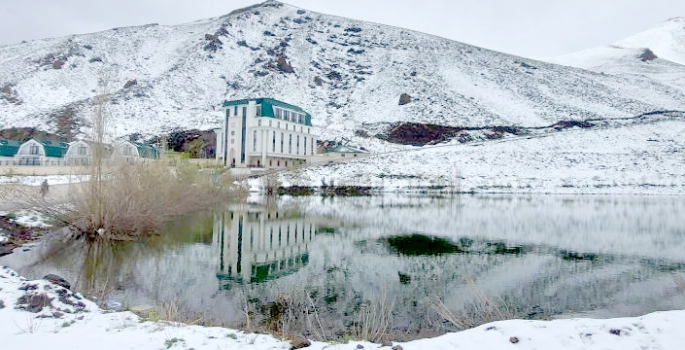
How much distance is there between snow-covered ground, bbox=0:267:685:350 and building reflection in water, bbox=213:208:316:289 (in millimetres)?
4918

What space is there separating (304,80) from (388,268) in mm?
107277

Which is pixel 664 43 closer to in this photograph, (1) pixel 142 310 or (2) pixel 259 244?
(2) pixel 259 244

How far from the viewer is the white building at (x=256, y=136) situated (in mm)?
71094

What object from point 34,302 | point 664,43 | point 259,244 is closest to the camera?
point 34,302

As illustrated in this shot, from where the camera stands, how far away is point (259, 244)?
19531 millimetres

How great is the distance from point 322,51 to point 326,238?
123m

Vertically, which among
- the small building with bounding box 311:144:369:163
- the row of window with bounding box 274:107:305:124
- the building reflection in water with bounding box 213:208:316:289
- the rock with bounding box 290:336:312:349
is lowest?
the building reflection in water with bounding box 213:208:316:289

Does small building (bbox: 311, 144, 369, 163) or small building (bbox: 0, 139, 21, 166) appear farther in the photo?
small building (bbox: 311, 144, 369, 163)

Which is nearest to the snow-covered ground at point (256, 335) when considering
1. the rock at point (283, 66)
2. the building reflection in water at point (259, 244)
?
the building reflection in water at point (259, 244)

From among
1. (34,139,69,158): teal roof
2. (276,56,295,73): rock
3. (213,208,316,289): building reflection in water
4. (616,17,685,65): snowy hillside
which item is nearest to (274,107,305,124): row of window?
(34,139,69,158): teal roof

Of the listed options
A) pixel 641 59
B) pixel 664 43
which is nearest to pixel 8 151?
pixel 641 59

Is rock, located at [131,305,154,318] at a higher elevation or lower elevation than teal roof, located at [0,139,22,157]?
lower

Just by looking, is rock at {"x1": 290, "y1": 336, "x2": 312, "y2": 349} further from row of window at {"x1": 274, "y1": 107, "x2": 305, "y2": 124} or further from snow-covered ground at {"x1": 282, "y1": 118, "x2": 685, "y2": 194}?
row of window at {"x1": 274, "y1": 107, "x2": 305, "y2": 124}

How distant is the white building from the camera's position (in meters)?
71.1
